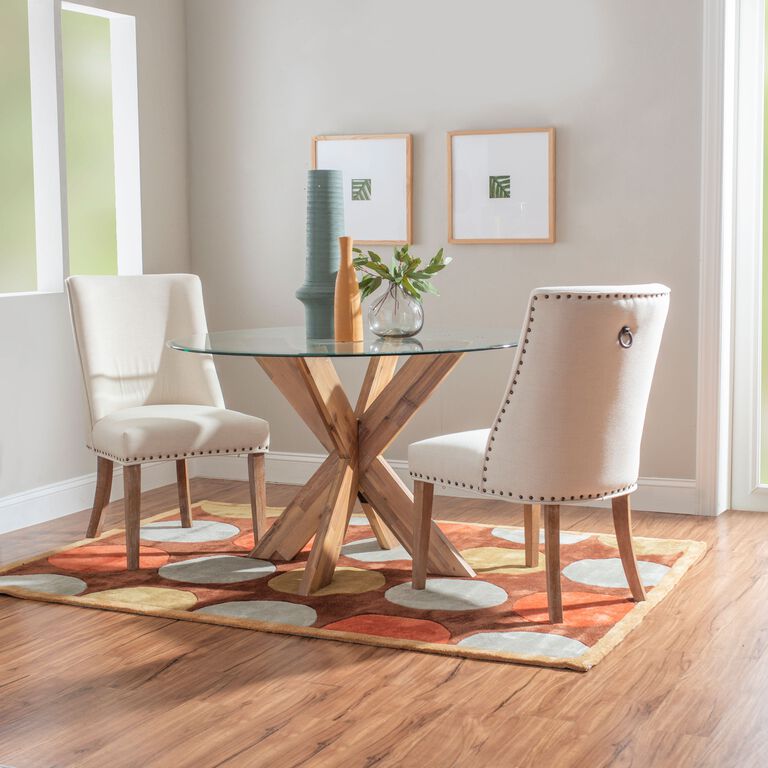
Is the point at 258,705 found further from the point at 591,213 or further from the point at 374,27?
the point at 374,27

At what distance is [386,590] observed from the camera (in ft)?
11.8

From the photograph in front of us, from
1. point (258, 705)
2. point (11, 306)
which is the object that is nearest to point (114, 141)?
point (11, 306)

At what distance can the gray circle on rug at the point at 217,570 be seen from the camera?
3750 mm

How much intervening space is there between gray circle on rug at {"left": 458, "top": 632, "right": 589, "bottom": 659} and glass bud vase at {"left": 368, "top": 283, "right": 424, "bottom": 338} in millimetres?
1013

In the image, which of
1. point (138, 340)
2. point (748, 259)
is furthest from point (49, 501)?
point (748, 259)

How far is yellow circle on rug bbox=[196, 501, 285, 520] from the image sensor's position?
15.4ft

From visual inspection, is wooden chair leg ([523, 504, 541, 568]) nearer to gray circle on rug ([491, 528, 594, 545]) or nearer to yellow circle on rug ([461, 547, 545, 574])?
yellow circle on rug ([461, 547, 545, 574])

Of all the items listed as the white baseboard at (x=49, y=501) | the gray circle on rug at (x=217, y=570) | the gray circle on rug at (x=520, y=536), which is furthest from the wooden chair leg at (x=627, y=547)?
the white baseboard at (x=49, y=501)

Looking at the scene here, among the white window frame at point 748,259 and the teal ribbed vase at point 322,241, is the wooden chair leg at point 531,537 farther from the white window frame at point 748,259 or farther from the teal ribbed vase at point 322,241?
the white window frame at point 748,259

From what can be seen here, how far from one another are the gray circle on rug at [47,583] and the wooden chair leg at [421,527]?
1.03 meters

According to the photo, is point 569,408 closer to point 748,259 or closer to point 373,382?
point 373,382

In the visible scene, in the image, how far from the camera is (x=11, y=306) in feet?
14.7

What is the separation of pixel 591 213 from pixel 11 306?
2.30m

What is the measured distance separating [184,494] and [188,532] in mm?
144
